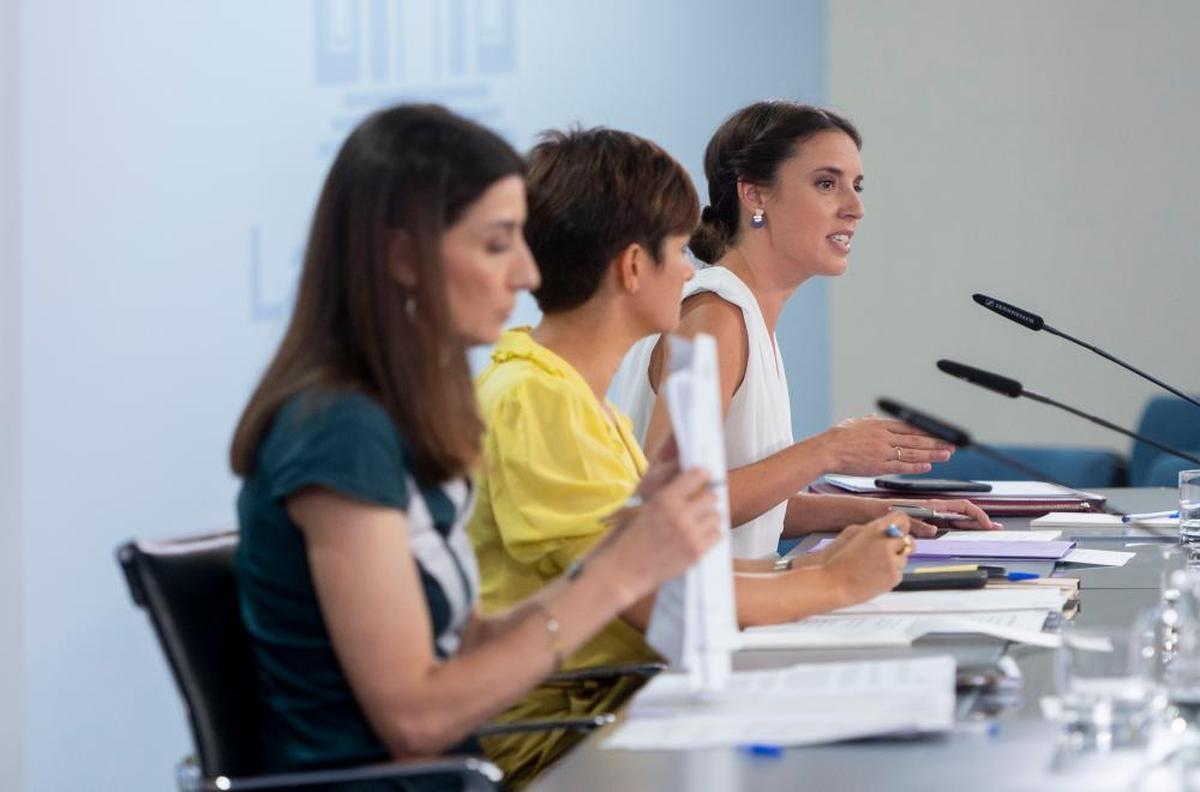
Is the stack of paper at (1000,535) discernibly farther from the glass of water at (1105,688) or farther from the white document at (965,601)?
the glass of water at (1105,688)

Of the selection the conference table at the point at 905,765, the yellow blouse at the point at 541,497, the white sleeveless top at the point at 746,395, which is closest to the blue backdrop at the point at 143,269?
the white sleeveless top at the point at 746,395

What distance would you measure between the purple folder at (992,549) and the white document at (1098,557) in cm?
1

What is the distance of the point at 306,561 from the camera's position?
1.46 meters

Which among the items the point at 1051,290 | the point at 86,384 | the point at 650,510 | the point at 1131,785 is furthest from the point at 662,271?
the point at 1051,290

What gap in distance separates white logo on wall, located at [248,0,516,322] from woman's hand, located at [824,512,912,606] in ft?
6.43

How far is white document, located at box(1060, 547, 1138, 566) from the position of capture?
2.33 metres

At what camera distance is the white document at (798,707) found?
1.36 m

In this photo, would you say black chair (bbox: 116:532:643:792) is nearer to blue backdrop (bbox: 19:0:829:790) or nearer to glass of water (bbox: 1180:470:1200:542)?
glass of water (bbox: 1180:470:1200:542)

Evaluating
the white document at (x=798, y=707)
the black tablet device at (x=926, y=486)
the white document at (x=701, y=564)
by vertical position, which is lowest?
the black tablet device at (x=926, y=486)

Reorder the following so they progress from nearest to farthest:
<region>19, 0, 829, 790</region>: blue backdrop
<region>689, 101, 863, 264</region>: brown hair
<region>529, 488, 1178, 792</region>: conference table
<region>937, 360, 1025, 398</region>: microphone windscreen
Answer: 1. <region>529, 488, 1178, 792</region>: conference table
2. <region>937, 360, 1025, 398</region>: microphone windscreen
3. <region>689, 101, 863, 264</region>: brown hair
4. <region>19, 0, 829, 790</region>: blue backdrop

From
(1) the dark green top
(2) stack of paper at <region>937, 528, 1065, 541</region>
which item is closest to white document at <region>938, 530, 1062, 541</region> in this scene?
(2) stack of paper at <region>937, 528, 1065, 541</region>

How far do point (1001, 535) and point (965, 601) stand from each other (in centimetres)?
64

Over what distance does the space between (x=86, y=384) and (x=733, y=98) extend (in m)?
2.88

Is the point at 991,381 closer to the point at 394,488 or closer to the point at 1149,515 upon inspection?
the point at 394,488
